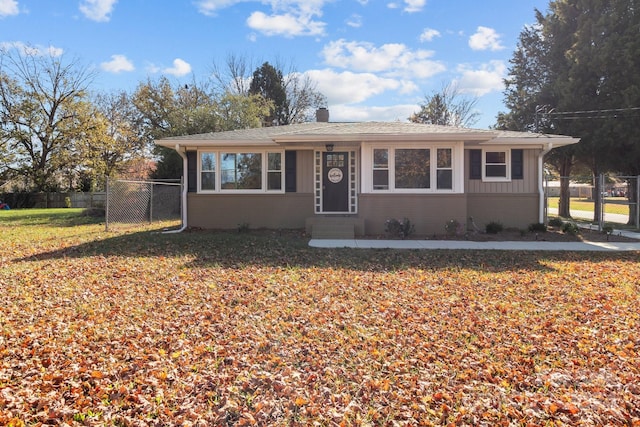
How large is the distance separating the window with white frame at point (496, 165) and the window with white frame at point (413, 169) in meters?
1.70

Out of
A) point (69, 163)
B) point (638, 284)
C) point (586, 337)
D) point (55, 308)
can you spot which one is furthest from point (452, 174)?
point (69, 163)

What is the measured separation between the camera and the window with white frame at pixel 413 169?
11.0 meters

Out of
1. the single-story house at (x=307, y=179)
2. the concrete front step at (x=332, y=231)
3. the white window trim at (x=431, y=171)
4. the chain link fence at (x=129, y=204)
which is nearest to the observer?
the concrete front step at (x=332, y=231)

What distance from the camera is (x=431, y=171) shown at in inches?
436

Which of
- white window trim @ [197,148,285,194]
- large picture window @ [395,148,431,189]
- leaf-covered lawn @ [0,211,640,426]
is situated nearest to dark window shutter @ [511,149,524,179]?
large picture window @ [395,148,431,189]

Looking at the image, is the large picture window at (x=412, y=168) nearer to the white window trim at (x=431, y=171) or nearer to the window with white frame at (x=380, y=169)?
the white window trim at (x=431, y=171)

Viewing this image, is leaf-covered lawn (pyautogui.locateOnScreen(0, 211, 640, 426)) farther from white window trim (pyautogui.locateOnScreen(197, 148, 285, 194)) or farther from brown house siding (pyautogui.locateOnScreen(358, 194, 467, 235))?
white window trim (pyautogui.locateOnScreen(197, 148, 285, 194))

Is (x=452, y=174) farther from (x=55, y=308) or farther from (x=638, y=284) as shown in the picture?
(x=55, y=308)

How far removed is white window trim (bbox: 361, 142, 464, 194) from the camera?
10938 mm

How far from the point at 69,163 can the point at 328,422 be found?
27.8m

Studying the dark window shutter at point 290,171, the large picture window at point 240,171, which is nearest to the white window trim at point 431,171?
the dark window shutter at point 290,171

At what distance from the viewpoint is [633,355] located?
3400mm

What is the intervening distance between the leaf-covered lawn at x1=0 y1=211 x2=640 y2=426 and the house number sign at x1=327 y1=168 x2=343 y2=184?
525 cm

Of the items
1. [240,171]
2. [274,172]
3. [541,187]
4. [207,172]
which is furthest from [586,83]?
[207,172]
